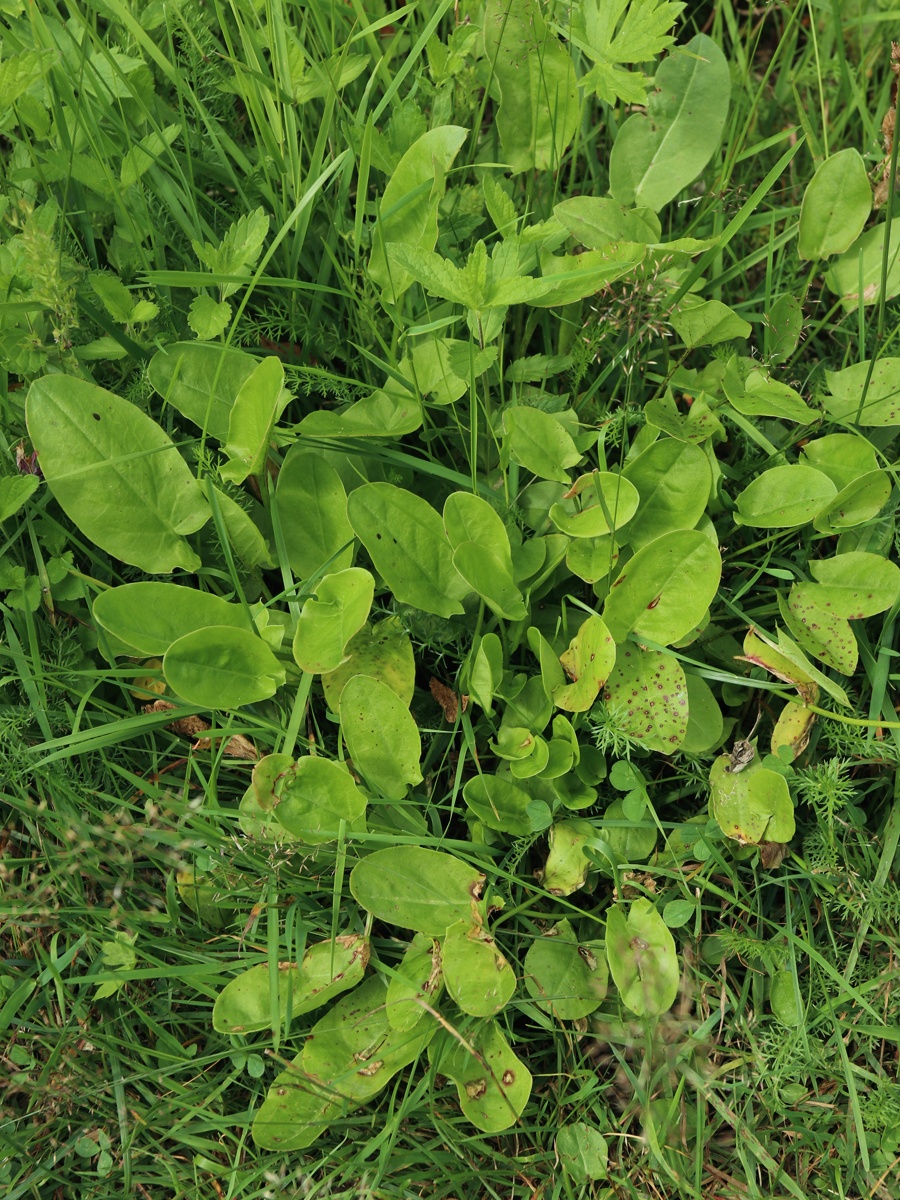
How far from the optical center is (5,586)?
5.01ft

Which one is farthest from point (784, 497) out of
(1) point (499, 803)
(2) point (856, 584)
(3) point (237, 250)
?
(3) point (237, 250)

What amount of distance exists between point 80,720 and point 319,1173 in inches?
29.0

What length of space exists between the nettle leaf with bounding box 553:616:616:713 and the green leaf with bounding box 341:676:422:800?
22 centimetres

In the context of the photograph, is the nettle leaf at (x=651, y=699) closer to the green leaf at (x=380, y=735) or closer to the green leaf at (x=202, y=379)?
the green leaf at (x=380, y=735)

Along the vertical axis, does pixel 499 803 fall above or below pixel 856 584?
below

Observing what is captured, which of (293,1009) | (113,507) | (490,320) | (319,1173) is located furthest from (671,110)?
(319,1173)

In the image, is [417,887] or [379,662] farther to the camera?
[379,662]

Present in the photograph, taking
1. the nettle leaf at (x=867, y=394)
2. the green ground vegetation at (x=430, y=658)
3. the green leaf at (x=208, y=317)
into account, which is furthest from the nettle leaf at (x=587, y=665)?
the green leaf at (x=208, y=317)

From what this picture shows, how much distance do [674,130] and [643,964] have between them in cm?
133

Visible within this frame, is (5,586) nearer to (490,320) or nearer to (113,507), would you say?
(113,507)

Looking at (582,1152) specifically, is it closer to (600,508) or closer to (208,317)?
(600,508)

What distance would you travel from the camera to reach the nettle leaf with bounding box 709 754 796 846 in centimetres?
140

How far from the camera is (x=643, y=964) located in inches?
55.0

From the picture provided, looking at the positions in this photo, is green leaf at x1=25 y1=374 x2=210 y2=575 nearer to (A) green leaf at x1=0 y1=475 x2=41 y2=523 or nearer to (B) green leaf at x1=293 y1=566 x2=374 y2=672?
(A) green leaf at x1=0 y1=475 x2=41 y2=523
